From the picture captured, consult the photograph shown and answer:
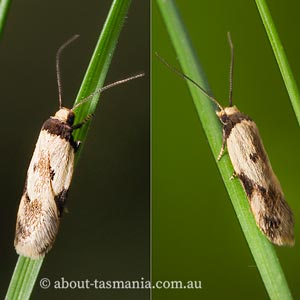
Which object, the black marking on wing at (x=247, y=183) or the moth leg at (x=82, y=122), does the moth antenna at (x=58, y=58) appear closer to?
the moth leg at (x=82, y=122)

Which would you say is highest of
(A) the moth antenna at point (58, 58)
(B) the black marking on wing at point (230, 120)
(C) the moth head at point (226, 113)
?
(A) the moth antenna at point (58, 58)

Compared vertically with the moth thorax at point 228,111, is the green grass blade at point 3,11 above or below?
above

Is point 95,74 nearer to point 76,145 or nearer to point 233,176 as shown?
point 76,145

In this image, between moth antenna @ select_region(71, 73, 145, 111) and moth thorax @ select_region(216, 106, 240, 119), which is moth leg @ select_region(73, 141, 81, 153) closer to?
moth antenna @ select_region(71, 73, 145, 111)

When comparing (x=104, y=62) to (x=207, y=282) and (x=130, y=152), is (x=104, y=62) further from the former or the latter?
(x=207, y=282)

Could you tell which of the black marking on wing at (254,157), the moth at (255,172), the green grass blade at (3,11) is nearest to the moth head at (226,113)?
the moth at (255,172)

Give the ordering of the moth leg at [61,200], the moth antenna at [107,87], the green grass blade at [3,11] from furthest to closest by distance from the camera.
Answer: the moth leg at [61,200] → the moth antenna at [107,87] → the green grass blade at [3,11]

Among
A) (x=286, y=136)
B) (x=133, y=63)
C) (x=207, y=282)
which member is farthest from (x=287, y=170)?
(x=133, y=63)
